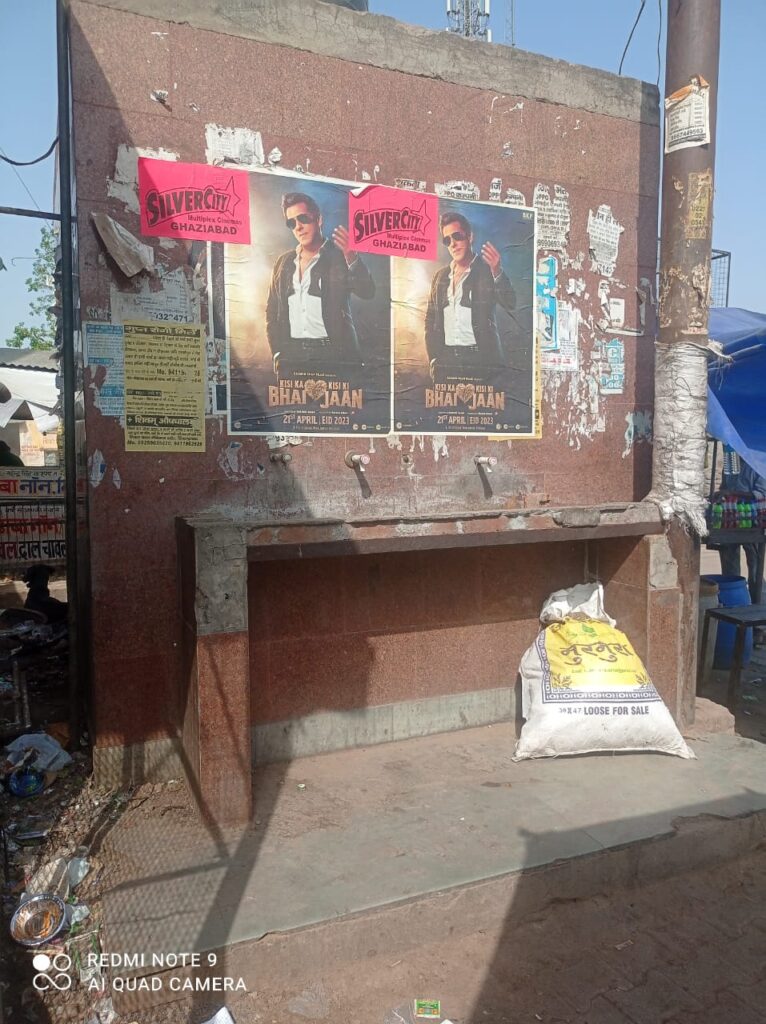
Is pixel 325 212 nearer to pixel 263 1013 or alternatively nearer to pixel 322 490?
pixel 322 490

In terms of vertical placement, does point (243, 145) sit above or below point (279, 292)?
above

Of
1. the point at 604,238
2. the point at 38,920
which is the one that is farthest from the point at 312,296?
the point at 38,920

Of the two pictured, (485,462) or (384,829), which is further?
(485,462)

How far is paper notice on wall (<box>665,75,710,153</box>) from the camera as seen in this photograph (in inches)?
173

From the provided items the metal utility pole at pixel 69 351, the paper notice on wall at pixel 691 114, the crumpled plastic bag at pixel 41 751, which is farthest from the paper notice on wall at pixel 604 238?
the crumpled plastic bag at pixel 41 751

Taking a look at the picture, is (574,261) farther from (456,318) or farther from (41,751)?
(41,751)

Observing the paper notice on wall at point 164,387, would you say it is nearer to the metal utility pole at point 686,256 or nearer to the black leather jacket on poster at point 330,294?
the black leather jacket on poster at point 330,294

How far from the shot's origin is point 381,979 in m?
2.93

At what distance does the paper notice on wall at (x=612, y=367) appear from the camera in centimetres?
513

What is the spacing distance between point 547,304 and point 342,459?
1795 mm

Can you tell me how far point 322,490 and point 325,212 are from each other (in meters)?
1.63

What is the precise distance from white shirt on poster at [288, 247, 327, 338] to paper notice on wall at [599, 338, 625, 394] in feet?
6.73

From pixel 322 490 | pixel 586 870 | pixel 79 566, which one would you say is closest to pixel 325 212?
pixel 322 490

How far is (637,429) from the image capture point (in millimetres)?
5293
